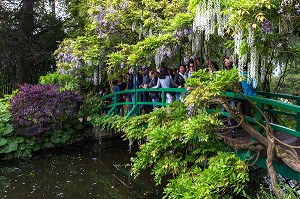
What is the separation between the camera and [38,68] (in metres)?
16.5

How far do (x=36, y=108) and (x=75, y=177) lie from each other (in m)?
2.57

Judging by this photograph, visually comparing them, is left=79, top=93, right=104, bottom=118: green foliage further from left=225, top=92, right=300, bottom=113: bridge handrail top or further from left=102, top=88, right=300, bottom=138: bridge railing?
left=225, top=92, right=300, bottom=113: bridge handrail top

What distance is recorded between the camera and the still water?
673 cm

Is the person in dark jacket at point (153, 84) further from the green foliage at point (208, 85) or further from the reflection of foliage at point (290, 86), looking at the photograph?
the reflection of foliage at point (290, 86)

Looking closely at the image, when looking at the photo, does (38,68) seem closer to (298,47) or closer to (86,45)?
(86,45)

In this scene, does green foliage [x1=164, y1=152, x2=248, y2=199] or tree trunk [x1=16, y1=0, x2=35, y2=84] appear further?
tree trunk [x1=16, y1=0, x2=35, y2=84]

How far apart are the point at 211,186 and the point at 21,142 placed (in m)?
6.83

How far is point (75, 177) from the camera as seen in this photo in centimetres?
770

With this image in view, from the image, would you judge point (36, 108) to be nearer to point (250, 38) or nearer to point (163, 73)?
point (163, 73)

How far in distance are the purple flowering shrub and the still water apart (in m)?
0.91

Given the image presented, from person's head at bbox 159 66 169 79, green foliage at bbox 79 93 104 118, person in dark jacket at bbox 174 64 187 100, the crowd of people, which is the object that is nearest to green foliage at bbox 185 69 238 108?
the crowd of people

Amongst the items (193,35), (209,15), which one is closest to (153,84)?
(193,35)

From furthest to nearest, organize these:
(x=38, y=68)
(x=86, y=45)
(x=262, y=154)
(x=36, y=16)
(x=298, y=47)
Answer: (x=38, y=68), (x=36, y=16), (x=86, y=45), (x=298, y=47), (x=262, y=154)

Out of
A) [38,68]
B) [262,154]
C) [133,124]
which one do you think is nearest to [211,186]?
[262,154]
